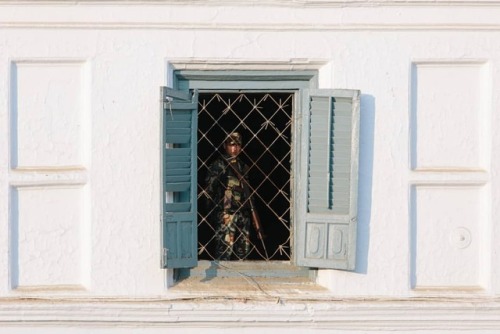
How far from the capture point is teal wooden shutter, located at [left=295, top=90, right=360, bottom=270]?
25.8 feet

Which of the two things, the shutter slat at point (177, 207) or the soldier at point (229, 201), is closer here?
the shutter slat at point (177, 207)

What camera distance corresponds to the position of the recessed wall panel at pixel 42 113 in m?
7.89

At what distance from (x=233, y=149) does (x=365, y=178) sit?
95 cm

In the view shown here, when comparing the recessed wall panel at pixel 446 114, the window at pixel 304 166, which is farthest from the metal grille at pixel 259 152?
the recessed wall panel at pixel 446 114

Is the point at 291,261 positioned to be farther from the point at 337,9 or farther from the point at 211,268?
the point at 337,9

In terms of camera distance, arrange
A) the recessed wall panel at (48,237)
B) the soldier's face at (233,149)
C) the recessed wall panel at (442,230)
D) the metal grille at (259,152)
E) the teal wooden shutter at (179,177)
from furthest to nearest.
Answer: the soldier's face at (233,149) < the metal grille at (259,152) < the recessed wall panel at (442,230) < the recessed wall panel at (48,237) < the teal wooden shutter at (179,177)

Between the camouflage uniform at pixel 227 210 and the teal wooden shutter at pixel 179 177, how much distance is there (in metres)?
0.52

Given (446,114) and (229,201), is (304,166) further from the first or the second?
(446,114)

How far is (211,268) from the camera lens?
321 inches

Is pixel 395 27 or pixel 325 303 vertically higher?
pixel 395 27

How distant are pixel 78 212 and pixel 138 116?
26.9 inches

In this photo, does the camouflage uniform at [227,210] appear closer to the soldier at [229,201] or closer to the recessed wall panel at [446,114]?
the soldier at [229,201]
